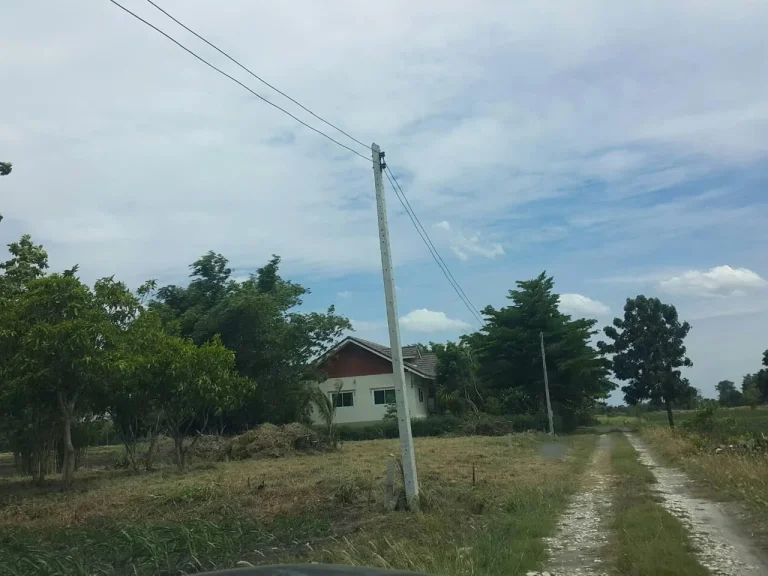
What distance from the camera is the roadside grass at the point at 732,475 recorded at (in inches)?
411

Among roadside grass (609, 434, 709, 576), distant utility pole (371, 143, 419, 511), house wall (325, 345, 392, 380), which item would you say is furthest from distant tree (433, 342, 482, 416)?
distant utility pole (371, 143, 419, 511)

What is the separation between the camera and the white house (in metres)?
41.7

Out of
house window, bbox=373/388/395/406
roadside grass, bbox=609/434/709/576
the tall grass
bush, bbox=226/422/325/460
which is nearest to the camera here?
roadside grass, bbox=609/434/709/576

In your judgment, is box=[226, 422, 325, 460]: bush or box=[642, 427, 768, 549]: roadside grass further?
box=[226, 422, 325, 460]: bush

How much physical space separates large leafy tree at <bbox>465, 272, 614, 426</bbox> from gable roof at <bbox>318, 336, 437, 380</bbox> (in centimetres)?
410

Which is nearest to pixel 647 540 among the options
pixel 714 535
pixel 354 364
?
pixel 714 535

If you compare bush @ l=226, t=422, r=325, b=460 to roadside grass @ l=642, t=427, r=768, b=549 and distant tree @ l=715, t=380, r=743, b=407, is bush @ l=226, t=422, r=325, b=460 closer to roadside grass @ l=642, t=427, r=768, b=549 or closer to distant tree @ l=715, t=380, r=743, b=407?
roadside grass @ l=642, t=427, r=768, b=549

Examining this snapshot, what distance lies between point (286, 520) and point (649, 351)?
4318 centimetres

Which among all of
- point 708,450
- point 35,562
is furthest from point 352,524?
point 708,450

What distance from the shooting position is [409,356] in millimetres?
46688

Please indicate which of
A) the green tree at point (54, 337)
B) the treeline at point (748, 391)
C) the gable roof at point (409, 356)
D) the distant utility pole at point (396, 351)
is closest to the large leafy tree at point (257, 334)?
the gable roof at point (409, 356)

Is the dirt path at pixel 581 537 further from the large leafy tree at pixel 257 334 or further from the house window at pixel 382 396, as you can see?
the house window at pixel 382 396

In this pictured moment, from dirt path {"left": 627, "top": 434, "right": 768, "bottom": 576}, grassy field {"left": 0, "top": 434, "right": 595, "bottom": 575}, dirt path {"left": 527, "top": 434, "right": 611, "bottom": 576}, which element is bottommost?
dirt path {"left": 627, "top": 434, "right": 768, "bottom": 576}

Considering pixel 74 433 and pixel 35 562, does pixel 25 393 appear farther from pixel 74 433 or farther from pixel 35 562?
pixel 35 562
